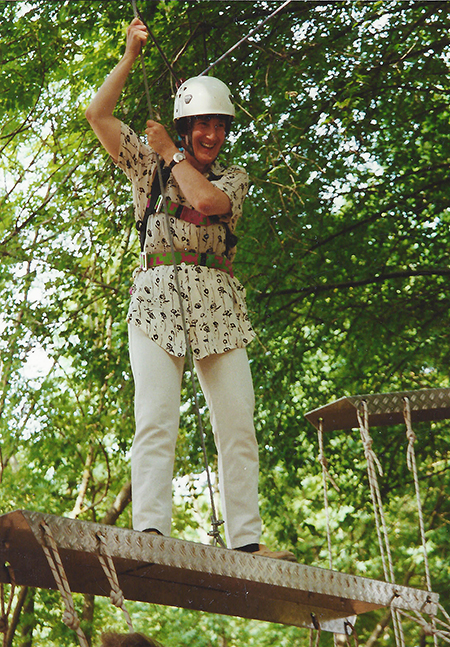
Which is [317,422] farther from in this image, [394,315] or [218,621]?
A: [218,621]

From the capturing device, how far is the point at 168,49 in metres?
7.41

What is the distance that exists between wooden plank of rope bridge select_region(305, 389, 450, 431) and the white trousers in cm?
33

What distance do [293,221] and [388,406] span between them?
4185mm

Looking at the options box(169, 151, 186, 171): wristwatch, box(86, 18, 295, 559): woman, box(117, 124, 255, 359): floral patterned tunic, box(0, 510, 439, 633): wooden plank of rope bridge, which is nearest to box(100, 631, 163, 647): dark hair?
box(0, 510, 439, 633): wooden plank of rope bridge

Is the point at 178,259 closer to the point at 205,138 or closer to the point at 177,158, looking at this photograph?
the point at 177,158

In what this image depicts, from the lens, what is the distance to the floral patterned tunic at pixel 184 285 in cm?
319

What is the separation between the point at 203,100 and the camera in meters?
3.37

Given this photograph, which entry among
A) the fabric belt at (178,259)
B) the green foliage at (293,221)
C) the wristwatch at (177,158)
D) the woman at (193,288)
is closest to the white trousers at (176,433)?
the woman at (193,288)

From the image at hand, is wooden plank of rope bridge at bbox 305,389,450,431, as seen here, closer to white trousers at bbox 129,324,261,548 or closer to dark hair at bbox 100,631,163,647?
white trousers at bbox 129,324,261,548

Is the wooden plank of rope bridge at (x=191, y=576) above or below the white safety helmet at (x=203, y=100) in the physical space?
below

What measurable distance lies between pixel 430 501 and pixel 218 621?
19.0ft

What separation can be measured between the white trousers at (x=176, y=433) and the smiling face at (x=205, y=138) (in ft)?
2.51

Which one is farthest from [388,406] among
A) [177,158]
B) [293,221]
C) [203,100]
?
[293,221]

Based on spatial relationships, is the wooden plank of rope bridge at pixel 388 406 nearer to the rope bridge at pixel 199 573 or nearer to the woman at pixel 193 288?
the rope bridge at pixel 199 573
